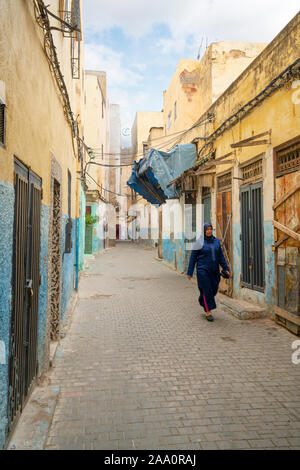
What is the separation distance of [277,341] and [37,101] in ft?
15.1


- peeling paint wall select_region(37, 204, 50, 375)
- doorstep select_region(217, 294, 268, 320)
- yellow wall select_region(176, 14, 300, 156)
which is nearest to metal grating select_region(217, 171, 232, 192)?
yellow wall select_region(176, 14, 300, 156)

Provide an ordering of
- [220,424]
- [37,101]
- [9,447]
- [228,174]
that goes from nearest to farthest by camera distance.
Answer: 1. [9,447]
2. [220,424]
3. [37,101]
4. [228,174]

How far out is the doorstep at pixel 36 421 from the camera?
7.91 feet

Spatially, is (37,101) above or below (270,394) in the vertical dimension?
above

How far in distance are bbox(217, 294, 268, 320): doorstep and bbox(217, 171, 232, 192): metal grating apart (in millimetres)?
2962

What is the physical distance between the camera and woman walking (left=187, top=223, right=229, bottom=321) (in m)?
6.19

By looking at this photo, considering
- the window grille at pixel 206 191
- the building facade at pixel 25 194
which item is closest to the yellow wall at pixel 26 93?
the building facade at pixel 25 194

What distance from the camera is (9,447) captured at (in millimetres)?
2311

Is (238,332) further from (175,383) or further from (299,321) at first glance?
(175,383)

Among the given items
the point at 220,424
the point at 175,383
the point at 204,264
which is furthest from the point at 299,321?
the point at 220,424

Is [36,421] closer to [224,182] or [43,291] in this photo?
[43,291]

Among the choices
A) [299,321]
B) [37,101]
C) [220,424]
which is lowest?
[220,424]

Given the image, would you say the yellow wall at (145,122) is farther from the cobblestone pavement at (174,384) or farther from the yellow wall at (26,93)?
the yellow wall at (26,93)

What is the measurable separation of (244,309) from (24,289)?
15.1 ft
